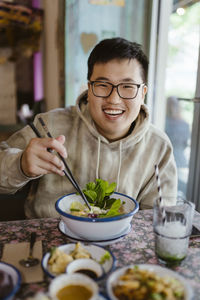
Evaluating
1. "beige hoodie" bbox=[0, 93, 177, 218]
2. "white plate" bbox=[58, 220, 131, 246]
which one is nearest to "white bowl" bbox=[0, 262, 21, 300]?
"white plate" bbox=[58, 220, 131, 246]

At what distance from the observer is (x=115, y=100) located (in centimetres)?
138

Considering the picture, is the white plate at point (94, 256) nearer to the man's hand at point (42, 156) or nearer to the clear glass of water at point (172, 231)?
the clear glass of water at point (172, 231)

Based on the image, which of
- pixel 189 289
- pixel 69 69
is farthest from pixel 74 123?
pixel 69 69

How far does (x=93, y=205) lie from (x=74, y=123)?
1.87 ft

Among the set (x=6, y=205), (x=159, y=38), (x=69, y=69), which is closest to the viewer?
(x=6, y=205)

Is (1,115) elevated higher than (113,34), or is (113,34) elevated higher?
(113,34)

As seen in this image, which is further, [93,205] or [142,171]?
[142,171]

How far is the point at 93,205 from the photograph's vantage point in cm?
121

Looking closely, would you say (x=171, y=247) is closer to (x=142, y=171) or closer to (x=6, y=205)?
(x=142, y=171)

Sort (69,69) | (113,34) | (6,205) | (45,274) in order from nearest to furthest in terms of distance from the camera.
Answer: (45,274) < (6,205) < (113,34) < (69,69)

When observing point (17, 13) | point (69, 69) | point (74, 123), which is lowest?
point (74, 123)

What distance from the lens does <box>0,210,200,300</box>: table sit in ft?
2.68

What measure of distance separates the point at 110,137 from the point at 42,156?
1.83 feet

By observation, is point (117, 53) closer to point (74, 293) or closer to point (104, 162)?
point (104, 162)
